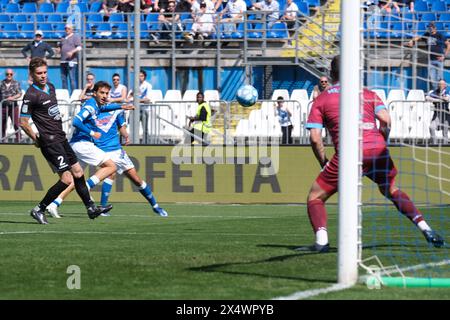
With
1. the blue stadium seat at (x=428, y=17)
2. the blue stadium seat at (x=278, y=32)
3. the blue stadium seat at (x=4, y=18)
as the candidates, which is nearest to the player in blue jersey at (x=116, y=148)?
the blue stadium seat at (x=278, y=32)

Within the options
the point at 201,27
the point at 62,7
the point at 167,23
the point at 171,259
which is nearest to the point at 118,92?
the point at 167,23

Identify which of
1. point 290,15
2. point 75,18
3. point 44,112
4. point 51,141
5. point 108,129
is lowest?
point 51,141

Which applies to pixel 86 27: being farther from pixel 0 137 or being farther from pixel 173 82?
pixel 0 137

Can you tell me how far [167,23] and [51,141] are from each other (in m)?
13.5

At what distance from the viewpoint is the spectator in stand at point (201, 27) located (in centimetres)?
2931

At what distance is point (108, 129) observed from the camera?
19.0m

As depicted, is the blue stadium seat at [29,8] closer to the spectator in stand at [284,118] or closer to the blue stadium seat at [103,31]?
the blue stadium seat at [103,31]

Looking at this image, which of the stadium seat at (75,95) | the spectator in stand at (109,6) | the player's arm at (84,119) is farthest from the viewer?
the spectator in stand at (109,6)

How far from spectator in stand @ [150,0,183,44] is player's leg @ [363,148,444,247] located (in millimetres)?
17379

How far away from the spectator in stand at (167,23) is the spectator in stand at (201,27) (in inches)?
15.1

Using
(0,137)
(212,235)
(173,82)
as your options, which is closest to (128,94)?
(173,82)

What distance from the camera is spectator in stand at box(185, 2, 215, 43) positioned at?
29312 mm

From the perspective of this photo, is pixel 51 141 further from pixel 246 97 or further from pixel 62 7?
pixel 62 7

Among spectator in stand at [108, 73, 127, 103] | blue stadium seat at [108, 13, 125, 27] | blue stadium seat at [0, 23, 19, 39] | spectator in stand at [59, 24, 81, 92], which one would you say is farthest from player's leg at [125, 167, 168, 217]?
blue stadium seat at [0, 23, 19, 39]
